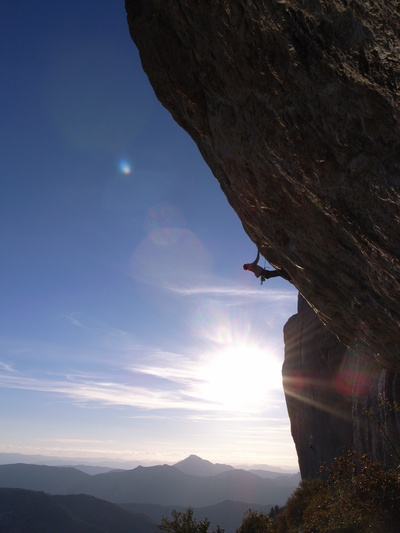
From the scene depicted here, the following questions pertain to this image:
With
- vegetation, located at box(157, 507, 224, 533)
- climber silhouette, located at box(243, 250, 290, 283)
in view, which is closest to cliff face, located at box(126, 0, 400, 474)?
climber silhouette, located at box(243, 250, 290, 283)

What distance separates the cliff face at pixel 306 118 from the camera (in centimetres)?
664

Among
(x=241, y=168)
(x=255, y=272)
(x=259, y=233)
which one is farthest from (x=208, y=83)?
(x=255, y=272)

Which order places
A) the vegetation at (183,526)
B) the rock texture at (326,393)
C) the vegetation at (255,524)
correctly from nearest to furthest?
the vegetation at (183,526)
the rock texture at (326,393)
the vegetation at (255,524)

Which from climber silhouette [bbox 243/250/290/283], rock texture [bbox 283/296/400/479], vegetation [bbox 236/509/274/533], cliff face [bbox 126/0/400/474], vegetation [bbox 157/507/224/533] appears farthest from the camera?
vegetation [bbox 236/509/274/533]

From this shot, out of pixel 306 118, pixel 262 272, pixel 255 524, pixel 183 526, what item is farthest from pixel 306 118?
pixel 255 524

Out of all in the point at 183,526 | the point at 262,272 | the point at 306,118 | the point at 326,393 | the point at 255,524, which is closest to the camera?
the point at 306,118

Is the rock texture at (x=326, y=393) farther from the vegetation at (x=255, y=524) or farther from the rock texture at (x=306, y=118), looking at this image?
the rock texture at (x=306, y=118)

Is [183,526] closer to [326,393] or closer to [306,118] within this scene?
[326,393]

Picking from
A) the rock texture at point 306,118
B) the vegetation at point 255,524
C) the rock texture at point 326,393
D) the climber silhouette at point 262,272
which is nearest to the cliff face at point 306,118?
the rock texture at point 306,118

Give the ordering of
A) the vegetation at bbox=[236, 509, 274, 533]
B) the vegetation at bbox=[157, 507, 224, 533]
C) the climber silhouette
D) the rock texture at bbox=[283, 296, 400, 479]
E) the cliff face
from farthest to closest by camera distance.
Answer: the vegetation at bbox=[236, 509, 274, 533], the rock texture at bbox=[283, 296, 400, 479], the vegetation at bbox=[157, 507, 224, 533], the climber silhouette, the cliff face

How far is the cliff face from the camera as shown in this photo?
6.64 meters

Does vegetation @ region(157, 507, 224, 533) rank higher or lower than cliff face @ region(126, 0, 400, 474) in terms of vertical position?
lower

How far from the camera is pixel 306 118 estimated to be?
8.05m

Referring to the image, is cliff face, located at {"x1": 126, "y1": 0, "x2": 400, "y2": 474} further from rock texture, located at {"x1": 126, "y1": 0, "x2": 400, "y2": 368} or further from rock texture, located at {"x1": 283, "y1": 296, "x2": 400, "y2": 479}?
rock texture, located at {"x1": 283, "y1": 296, "x2": 400, "y2": 479}
